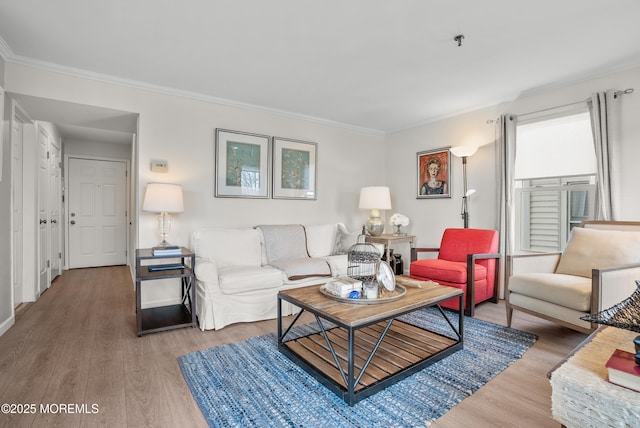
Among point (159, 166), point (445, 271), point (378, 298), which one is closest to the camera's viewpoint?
point (378, 298)

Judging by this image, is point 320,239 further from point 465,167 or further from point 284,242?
point 465,167

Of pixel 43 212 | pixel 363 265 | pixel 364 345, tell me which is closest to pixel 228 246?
pixel 363 265

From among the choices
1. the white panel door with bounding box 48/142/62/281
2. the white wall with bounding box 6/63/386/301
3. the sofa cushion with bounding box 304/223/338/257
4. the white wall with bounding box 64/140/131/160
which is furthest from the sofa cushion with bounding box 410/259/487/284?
the white wall with bounding box 64/140/131/160

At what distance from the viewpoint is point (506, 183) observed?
3.61m

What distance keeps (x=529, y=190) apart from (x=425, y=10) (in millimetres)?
2622

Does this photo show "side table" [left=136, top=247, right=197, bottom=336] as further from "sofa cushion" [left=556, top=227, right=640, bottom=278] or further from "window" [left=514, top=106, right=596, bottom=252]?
"window" [left=514, top=106, right=596, bottom=252]

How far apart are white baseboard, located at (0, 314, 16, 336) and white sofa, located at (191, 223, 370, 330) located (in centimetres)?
152

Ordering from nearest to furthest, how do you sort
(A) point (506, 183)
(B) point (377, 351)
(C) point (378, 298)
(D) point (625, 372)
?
(D) point (625, 372) < (C) point (378, 298) < (B) point (377, 351) < (A) point (506, 183)

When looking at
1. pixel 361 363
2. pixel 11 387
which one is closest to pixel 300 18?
pixel 361 363

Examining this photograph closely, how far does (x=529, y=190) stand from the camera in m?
3.68

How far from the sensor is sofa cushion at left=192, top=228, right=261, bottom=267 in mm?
3225

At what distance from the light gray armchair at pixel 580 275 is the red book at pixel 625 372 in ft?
4.31

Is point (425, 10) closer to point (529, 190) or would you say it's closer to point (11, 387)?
point (529, 190)

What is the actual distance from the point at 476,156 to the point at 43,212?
570cm
